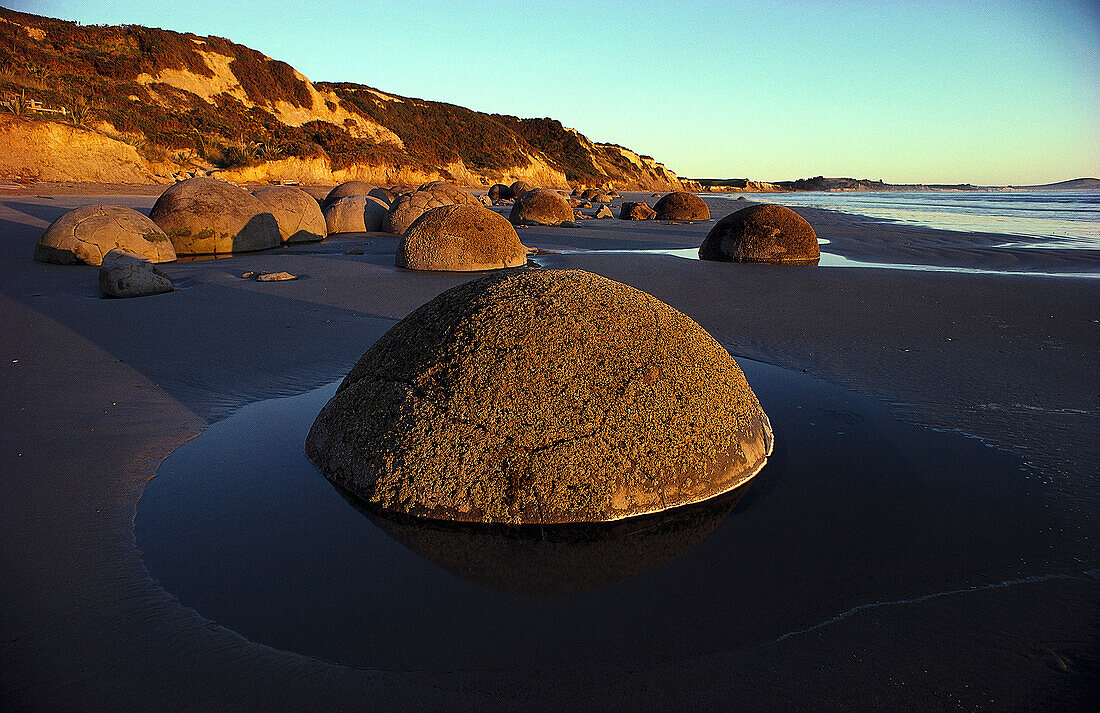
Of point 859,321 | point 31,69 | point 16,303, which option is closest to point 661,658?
point 859,321

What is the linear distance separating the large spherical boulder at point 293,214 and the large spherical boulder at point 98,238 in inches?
107

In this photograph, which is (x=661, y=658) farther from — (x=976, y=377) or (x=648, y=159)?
(x=648, y=159)

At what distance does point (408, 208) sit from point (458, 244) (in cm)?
669

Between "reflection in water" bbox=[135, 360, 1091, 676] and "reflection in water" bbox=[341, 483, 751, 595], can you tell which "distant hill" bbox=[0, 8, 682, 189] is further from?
"reflection in water" bbox=[341, 483, 751, 595]

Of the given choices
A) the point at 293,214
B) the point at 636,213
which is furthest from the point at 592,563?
the point at 636,213

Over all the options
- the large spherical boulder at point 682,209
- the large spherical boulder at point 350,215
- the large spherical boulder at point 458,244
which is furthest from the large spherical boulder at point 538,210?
the large spherical boulder at point 458,244

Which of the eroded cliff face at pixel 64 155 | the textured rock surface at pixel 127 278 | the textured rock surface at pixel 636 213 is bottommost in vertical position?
the textured rock surface at pixel 127 278

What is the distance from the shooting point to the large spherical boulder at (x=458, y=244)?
985 centimetres

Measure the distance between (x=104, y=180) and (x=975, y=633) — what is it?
2725 centimetres

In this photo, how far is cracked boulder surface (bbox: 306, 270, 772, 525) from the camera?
2590 mm

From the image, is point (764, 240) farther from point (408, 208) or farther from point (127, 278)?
point (127, 278)

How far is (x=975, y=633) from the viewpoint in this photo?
6.73 ft

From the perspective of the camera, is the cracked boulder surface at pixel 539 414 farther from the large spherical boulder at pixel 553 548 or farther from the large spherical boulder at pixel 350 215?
the large spherical boulder at pixel 350 215

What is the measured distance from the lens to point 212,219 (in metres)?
11.4
